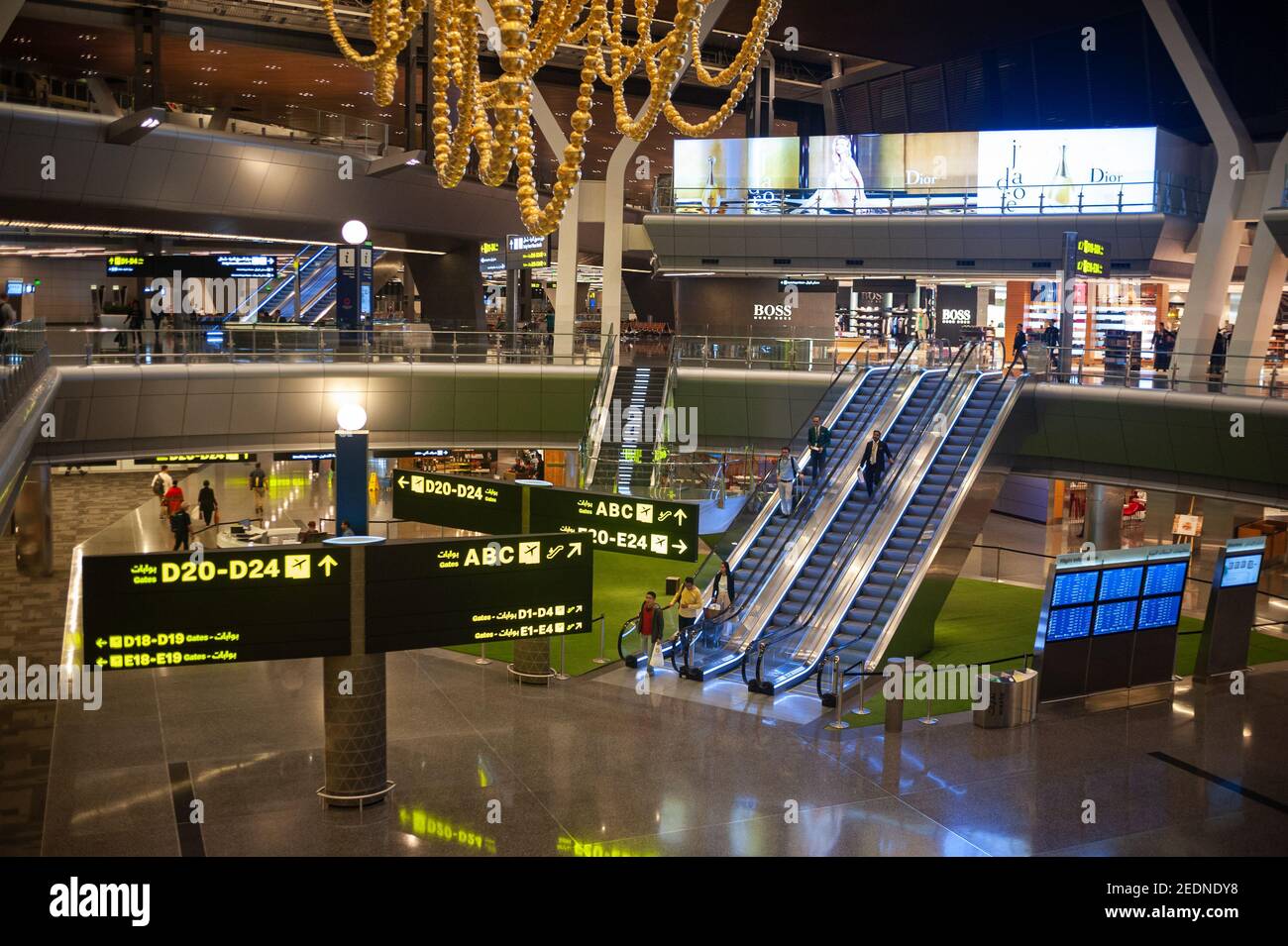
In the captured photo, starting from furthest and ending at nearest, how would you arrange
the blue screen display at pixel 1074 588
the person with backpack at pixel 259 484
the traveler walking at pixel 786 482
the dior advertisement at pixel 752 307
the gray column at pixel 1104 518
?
the dior advertisement at pixel 752 307
the person with backpack at pixel 259 484
the gray column at pixel 1104 518
the traveler walking at pixel 786 482
the blue screen display at pixel 1074 588

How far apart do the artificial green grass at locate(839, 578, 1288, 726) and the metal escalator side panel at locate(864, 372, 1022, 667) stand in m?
0.58

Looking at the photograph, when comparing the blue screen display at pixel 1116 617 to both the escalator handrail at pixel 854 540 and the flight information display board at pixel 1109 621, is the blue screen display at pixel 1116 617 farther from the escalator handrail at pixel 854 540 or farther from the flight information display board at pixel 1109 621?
the escalator handrail at pixel 854 540

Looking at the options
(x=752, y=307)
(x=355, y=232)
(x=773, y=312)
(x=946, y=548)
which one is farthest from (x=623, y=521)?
(x=773, y=312)

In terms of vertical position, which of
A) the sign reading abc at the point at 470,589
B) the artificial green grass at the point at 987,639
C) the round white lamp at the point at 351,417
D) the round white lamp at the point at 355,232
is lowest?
the artificial green grass at the point at 987,639

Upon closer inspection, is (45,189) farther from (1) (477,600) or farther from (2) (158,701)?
(1) (477,600)

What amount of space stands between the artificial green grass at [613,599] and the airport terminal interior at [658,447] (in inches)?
6.4

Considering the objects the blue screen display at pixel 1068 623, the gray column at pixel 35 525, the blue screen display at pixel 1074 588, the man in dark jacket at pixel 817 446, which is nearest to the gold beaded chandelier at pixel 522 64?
the blue screen display at pixel 1074 588

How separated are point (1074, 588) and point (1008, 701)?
1992mm

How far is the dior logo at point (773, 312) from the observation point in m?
36.8

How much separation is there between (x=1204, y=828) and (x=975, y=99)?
32675 mm

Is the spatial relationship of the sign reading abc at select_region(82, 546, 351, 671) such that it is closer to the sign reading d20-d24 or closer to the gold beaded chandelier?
the sign reading d20-d24
